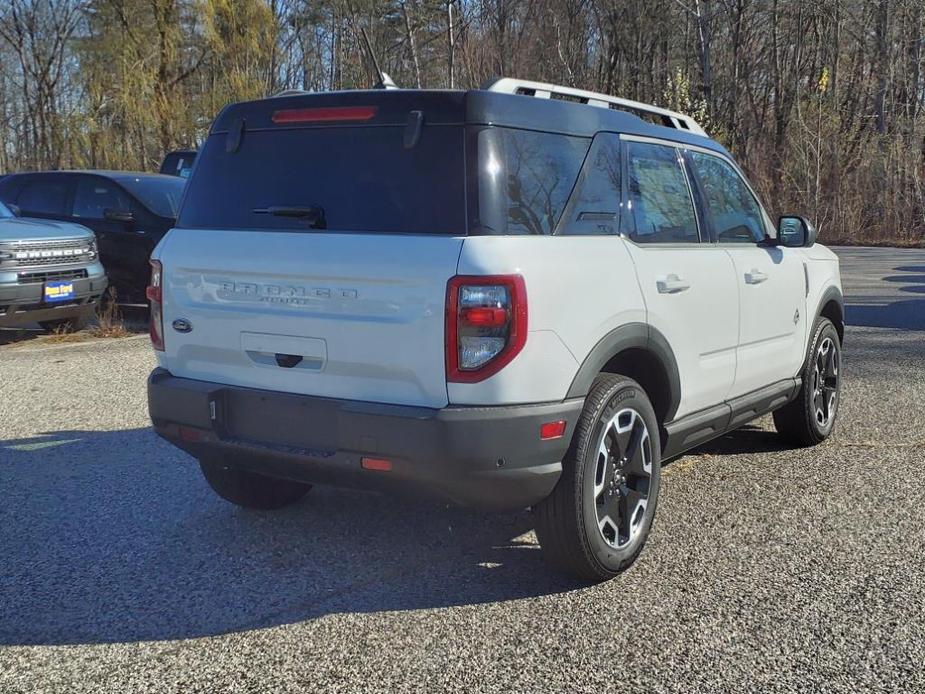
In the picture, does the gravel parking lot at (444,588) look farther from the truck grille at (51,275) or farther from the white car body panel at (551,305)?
the truck grille at (51,275)

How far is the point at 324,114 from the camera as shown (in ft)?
12.9

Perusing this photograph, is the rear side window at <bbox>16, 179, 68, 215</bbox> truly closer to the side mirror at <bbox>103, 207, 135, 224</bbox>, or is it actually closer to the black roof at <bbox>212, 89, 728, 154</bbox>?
the side mirror at <bbox>103, 207, 135, 224</bbox>

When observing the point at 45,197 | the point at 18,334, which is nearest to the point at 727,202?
the point at 18,334

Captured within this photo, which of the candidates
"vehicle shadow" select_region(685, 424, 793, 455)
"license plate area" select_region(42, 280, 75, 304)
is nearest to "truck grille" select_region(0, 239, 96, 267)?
"license plate area" select_region(42, 280, 75, 304)

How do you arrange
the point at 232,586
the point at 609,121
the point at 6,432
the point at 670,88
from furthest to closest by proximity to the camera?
the point at 670,88 < the point at 6,432 < the point at 609,121 < the point at 232,586

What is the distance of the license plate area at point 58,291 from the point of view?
32.9 feet

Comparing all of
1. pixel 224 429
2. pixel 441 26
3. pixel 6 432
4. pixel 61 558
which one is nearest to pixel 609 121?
pixel 224 429

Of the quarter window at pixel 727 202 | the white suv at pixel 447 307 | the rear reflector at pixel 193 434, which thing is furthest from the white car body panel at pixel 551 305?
the quarter window at pixel 727 202

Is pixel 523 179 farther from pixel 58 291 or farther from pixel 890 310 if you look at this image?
pixel 890 310

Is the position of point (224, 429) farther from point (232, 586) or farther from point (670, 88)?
point (670, 88)

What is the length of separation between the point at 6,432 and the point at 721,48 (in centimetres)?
3419

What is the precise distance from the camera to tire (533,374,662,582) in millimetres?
3707

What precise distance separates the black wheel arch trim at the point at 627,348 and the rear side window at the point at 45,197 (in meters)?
10.4

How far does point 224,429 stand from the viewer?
3.91 metres
